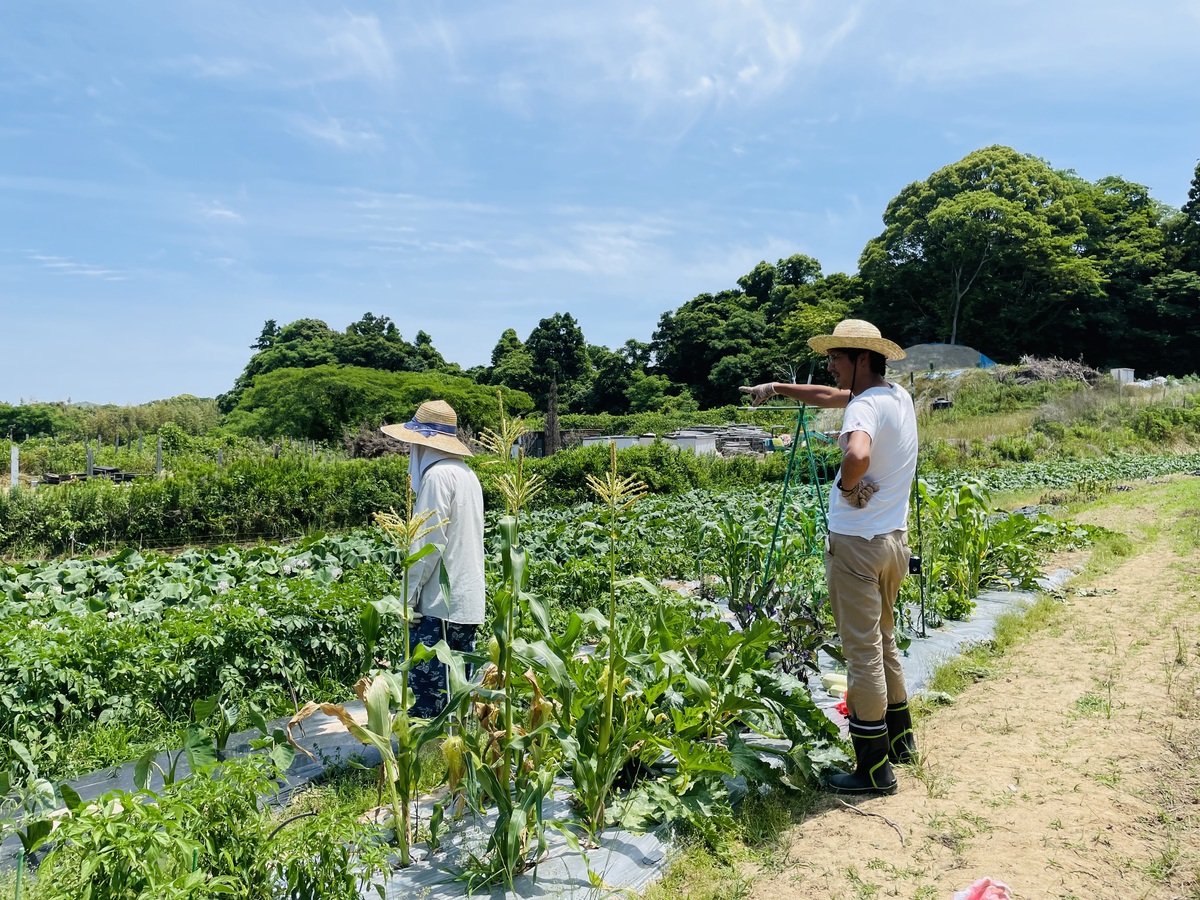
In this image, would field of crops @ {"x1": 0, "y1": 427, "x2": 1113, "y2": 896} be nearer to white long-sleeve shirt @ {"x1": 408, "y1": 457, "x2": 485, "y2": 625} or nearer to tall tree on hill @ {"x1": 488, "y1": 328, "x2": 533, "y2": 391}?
white long-sleeve shirt @ {"x1": 408, "y1": 457, "x2": 485, "y2": 625}

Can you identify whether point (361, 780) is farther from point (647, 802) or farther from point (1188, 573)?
point (1188, 573)

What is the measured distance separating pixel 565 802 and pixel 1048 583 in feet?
19.0

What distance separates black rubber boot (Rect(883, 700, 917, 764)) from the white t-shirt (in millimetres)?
822

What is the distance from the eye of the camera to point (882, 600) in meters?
3.28

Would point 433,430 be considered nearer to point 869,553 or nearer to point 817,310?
point 869,553

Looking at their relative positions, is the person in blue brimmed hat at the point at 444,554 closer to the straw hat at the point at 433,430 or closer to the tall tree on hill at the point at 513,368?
the straw hat at the point at 433,430

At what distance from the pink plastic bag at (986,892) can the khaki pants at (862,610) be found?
0.99m

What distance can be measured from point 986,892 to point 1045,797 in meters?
1.19

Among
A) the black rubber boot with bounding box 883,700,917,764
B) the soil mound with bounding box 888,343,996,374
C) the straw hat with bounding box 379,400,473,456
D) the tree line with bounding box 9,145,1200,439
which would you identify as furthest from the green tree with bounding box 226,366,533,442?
the black rubber boot with bounding box 883,700,917,764

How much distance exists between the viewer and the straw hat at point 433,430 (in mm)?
3613

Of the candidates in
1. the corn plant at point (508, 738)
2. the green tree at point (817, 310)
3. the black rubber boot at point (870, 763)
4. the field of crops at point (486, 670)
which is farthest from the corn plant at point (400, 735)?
the green tree at point (817, 310)

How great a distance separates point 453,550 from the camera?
141 inches

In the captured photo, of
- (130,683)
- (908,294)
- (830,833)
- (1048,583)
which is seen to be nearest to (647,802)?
(830,833)

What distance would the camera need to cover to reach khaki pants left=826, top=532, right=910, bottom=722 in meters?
3.12
